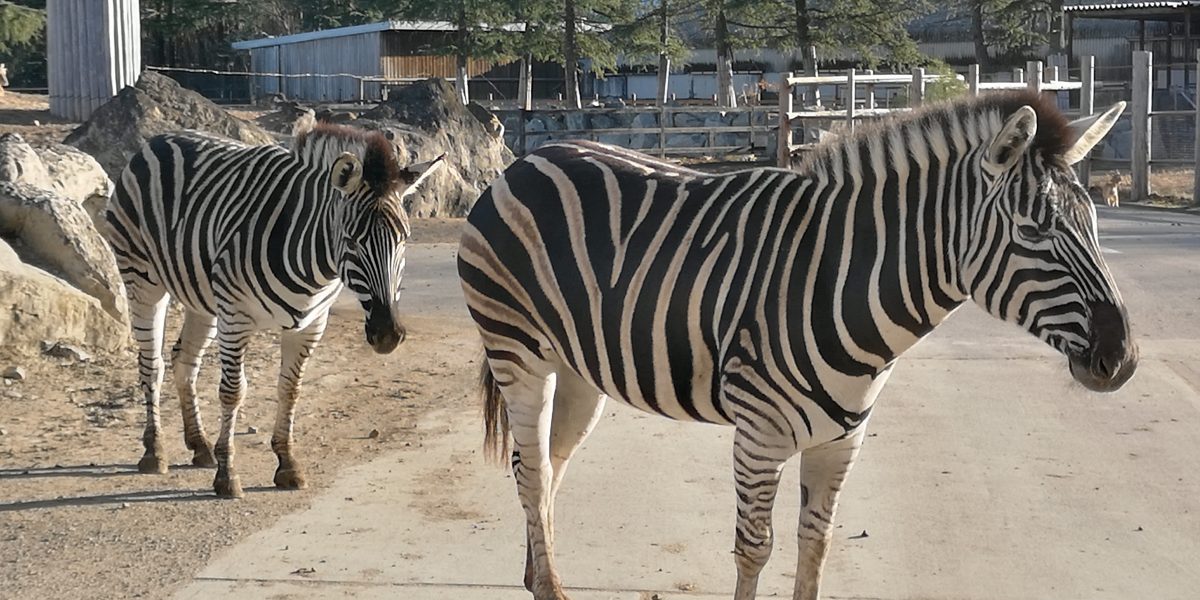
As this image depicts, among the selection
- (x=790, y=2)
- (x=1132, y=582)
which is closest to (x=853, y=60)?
(x=790, y=2)

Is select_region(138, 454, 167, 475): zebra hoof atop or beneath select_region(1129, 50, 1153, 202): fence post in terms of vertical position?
beneath

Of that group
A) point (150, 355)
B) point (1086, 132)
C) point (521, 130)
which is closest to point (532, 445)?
point (1086, 132)

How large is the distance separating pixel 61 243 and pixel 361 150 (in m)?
4.23

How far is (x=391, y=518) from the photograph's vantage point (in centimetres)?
591

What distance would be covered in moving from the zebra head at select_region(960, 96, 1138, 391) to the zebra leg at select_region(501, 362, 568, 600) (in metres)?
1.69

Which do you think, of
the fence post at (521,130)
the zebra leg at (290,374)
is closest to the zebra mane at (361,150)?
the zebra leg at (290,374)

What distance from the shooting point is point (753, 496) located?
13.7 ft

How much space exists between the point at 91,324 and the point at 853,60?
40483 mm

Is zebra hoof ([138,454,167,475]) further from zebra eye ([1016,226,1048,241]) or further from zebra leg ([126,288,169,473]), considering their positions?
zebra eye ([1016,226,1048,241])

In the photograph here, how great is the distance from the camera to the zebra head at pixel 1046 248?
11.9 feet

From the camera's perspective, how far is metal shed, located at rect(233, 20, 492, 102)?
44.4 meters

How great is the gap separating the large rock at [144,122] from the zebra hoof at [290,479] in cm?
842

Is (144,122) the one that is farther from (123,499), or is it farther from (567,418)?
(567,418)

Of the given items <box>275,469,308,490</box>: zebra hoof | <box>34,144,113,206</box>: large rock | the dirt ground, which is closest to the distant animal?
the dirt ground
